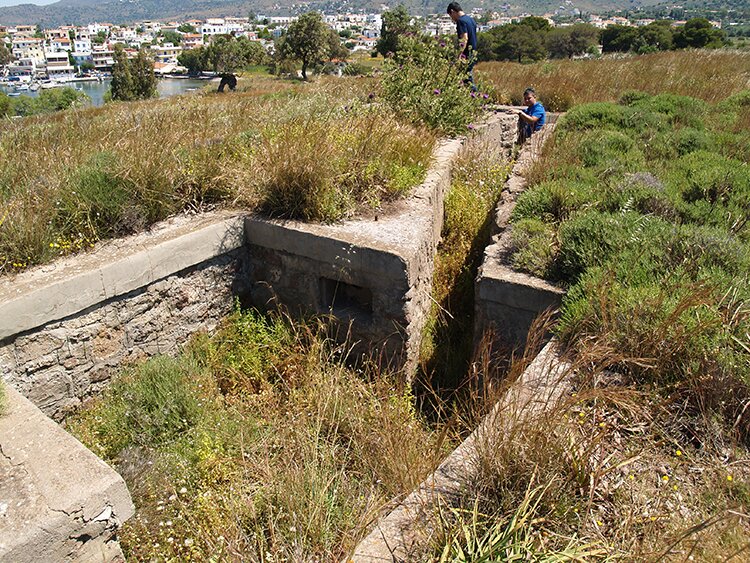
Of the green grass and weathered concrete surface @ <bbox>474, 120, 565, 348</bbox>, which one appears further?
weathered concrete surface @ <bbox>474, 120, 565, 348</bbox>

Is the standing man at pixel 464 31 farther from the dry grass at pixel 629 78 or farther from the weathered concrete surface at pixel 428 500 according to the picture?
the weathered concrete surface at pixel 428 500

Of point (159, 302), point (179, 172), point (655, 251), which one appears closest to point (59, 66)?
point (179, 172)

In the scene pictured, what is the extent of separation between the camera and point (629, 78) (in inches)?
434

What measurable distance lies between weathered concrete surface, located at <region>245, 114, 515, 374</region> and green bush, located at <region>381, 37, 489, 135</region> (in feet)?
7.91

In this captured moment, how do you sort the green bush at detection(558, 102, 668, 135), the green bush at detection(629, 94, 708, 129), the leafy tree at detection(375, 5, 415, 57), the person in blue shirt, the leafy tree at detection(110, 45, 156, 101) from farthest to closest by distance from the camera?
the leafy tree at detection(110, 45, 156, 101), the leafy tree at detection(375, 5, 415, 57), the person in blue shirt, the green bush at detection(629, 94, 708, 129), the green bush at detection(558, 102, 668, 135)

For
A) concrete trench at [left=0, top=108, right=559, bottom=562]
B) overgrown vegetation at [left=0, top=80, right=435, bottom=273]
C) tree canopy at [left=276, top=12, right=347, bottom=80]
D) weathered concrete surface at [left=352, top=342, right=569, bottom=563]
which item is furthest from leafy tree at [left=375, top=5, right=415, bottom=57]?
weathered concrete surface at [left=352, top=342, right=569, bottom=563]

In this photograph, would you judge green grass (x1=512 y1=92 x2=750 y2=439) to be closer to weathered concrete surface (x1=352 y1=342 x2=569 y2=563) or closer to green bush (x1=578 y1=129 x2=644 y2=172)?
green bush (x1=578 y1=129 x2=644 y2=172)

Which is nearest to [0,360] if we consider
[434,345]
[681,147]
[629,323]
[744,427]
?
[434,345]

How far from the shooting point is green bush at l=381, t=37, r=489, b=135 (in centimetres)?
722

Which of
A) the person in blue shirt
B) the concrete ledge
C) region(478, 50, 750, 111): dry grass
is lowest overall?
the concrete ledge

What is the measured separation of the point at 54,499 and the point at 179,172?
326 centimetres

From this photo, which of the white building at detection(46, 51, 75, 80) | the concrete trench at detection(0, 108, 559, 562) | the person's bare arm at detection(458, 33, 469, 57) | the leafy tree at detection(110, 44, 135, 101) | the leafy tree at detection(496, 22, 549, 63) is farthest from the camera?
the white building at detection(46, 51, 75, 80)

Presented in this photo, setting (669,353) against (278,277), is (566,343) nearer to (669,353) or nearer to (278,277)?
(669,353)

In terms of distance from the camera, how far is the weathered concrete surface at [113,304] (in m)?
3.62
